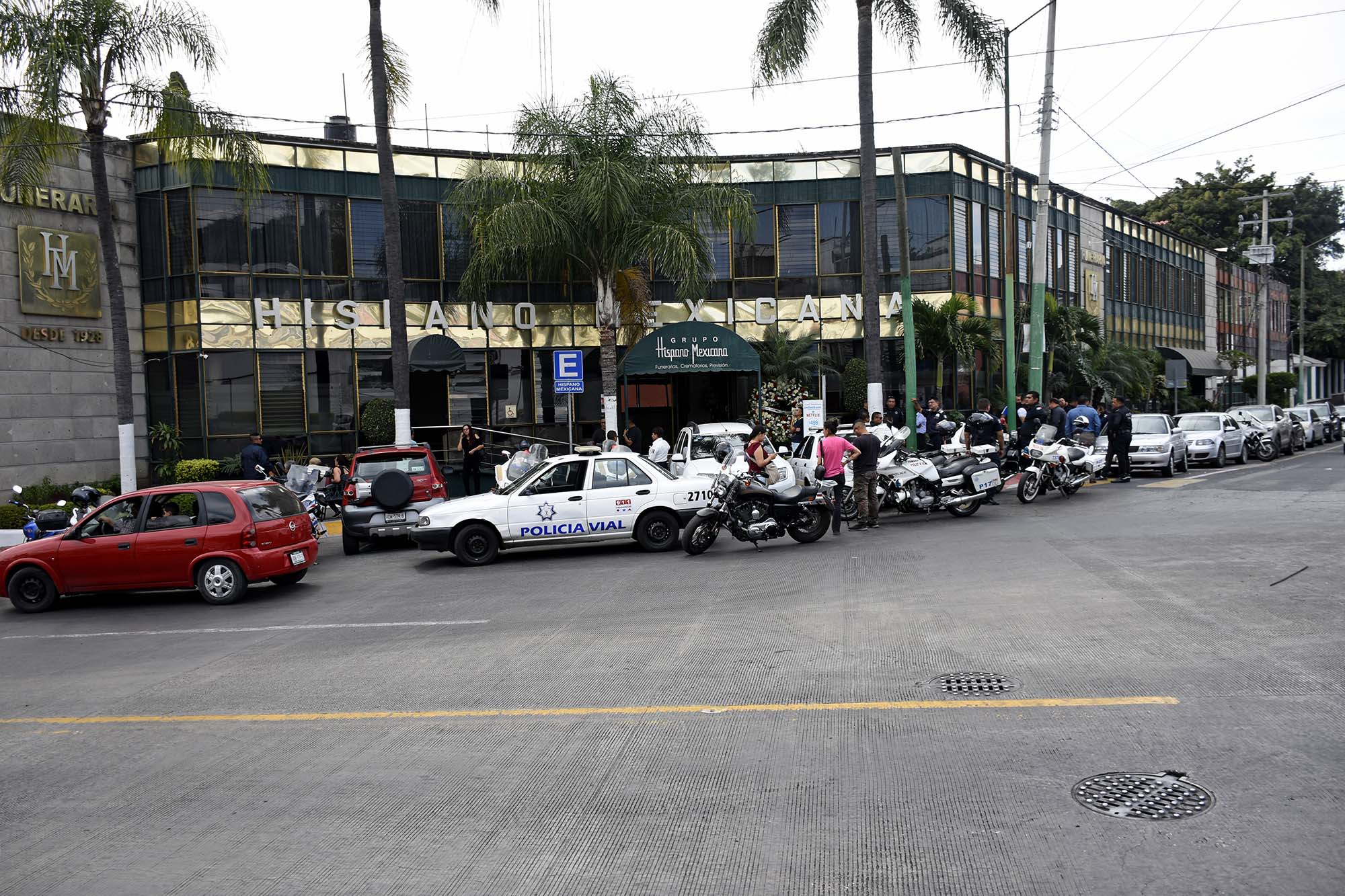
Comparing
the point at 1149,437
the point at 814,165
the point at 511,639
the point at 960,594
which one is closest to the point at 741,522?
the point at 960,594

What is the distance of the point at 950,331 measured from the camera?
28.0 m

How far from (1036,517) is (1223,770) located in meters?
12.2

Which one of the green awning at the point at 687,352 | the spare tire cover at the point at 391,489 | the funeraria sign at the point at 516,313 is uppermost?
the funeraria sign at the point at 516,313

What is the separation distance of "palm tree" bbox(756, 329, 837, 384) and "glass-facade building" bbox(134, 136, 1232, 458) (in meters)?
1.32

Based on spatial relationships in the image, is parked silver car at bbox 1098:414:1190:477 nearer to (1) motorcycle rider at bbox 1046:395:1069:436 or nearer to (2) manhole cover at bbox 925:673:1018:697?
(1) motorcycle rider at bbox 1046:395:1069:436

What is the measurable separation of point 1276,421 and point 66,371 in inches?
1325

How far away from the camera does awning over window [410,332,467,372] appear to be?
83.4ft

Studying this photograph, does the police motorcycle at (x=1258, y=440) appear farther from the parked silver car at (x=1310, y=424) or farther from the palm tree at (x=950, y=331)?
the palm tree at (x=950, y=331)

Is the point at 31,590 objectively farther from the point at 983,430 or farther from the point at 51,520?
the point at 983,430

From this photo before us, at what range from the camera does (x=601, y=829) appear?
17.1 ft

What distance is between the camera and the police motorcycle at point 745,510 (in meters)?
15.1

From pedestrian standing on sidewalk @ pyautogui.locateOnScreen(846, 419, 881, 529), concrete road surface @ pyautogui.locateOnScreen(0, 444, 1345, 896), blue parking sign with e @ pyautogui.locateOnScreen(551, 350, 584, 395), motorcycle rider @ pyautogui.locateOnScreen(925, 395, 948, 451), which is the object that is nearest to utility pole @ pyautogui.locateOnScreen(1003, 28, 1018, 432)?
motorcycle rider @ pyautogui.locateOnScreen(925, 395, 948, 451)

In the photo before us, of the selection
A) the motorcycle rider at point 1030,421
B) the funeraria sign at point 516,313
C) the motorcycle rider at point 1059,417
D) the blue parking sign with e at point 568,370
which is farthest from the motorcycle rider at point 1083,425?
the blue parking sign with e at point 568,370

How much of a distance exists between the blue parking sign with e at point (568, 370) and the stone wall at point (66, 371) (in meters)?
11.3
